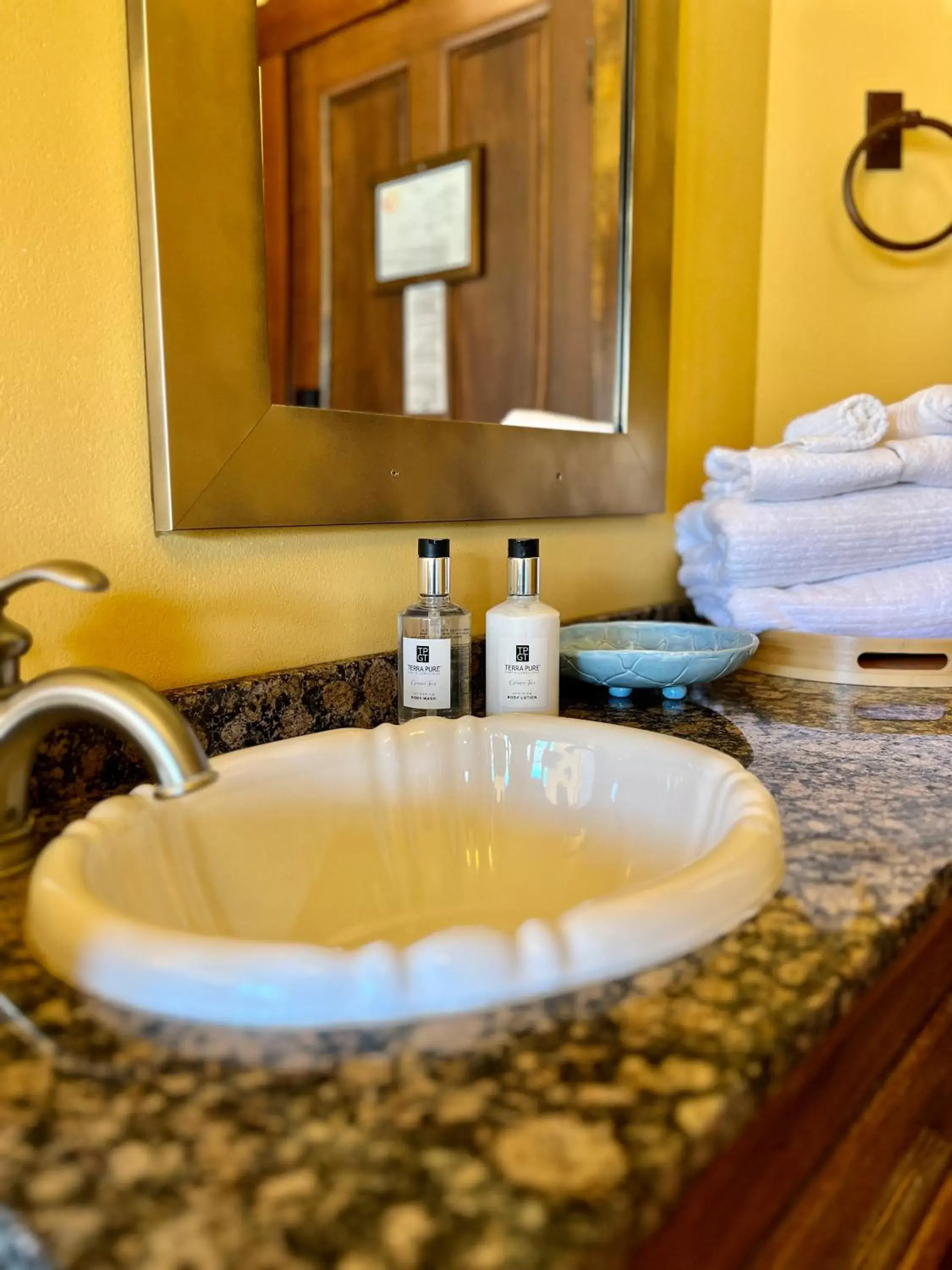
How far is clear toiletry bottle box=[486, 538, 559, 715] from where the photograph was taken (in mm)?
765

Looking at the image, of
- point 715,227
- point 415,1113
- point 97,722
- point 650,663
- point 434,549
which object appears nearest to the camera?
point 415,1113

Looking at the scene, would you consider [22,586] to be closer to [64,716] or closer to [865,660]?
[64,716]

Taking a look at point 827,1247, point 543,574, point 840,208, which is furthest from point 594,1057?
point 840,208

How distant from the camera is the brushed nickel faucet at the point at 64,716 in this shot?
0.42 meters

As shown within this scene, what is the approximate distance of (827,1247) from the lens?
435 mm

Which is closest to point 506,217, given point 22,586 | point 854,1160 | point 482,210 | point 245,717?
point 482,210

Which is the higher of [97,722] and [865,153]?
[865,153]

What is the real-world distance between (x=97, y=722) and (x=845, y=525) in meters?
0.84

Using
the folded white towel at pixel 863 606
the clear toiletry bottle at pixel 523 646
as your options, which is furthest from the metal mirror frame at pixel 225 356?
the folded white towel at pixel 863 606

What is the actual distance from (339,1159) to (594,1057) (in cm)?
10

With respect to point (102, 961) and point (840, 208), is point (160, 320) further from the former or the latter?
point (840, 208)

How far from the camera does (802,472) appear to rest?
0.99 metres

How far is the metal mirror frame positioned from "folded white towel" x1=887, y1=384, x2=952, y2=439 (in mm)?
511

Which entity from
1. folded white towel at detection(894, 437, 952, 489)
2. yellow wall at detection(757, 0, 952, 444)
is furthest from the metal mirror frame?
yellow wall at detection(757, 0, 952, 444)
